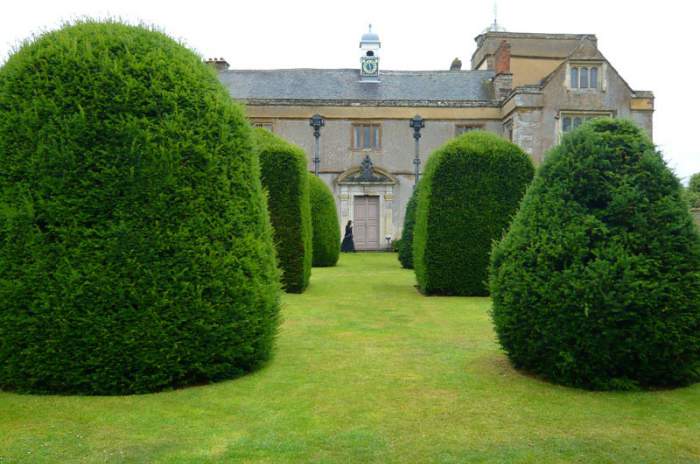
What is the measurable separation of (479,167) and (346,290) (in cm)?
389

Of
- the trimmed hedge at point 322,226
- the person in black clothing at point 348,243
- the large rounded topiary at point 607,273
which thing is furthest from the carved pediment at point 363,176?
the large rounded topiary at point 607,273

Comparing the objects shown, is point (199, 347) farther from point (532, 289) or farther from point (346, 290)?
point (346, 290)

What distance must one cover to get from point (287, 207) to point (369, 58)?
24.3 metres

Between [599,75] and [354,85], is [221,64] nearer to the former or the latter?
[354,85]

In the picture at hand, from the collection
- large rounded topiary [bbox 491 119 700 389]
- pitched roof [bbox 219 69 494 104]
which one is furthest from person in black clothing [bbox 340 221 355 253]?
large rounded topiary [bbox 491 119 700 389]

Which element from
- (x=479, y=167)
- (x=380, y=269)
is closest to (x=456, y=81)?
(x=380, y=269)

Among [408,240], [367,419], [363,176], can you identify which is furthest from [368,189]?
[367,419]

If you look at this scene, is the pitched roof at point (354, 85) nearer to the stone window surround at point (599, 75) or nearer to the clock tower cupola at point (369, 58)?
the clock tower cupola at point (369, 58)

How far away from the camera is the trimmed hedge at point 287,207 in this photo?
13.3 metres

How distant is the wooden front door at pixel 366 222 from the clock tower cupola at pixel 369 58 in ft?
23.6

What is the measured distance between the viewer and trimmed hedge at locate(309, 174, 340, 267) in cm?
2077

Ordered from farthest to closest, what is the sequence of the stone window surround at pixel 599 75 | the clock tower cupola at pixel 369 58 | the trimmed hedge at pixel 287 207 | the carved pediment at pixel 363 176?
the clock tower cupola at pixel 369 58 → the carved pediment at pixel 363 176 → the stone window surround at pixel 599 75 → the trimmed hedge at pixel 287 207

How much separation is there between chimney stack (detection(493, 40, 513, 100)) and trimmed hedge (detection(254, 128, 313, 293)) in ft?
76.0

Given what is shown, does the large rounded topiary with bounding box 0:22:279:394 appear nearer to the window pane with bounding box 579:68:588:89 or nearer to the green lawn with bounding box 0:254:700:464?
the green lawn with bounding box 0:254:700:464
